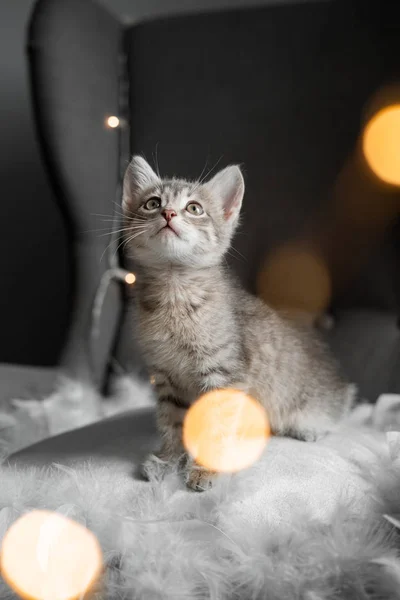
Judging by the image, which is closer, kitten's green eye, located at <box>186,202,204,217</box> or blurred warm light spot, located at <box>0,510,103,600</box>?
blurred warm light spot, located at <box>0,510,103,600</box>

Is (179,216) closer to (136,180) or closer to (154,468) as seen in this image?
(136,180)

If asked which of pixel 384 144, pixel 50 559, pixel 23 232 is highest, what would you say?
pixel 384 144

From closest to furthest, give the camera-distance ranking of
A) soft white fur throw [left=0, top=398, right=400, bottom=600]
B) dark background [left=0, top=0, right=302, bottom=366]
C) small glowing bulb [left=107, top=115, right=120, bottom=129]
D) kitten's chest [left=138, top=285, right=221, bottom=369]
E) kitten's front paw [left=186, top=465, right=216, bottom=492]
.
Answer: soft white fur throw [left=0, top=398, right=400, bottom=600]
kitten's front paw [left=186, top=465, right=216, bottom=492]
kitten's chest [left=138, top=285, right=221, bottom=369]
small glowing bulb [left=107, top=115, right=120, bottom=129]
dark background [left=0, top=0, right=302, bottom=366]

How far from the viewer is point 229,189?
882 millimetres

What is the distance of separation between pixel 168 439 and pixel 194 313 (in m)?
0.19

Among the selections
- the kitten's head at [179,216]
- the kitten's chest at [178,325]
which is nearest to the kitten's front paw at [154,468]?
the kitten's chest at [178,325]

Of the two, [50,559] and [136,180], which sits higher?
[136,180]

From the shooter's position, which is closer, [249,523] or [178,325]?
[249,523]

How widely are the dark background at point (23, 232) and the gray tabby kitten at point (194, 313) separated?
110 centimetres

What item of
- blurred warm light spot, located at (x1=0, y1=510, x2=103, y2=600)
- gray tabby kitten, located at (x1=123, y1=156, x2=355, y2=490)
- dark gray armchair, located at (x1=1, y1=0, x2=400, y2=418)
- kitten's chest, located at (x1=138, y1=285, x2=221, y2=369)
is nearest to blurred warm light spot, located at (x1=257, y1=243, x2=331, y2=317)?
dark gray armchair, located at (x1=1, y1=0, x2=400, y2=418)

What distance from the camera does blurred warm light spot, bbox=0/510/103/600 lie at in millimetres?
577

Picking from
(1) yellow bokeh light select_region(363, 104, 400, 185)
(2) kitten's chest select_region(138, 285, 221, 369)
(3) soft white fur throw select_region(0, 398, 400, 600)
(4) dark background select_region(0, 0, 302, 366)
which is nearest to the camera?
(3) soft white fur throw select_region(0, 398, 400, 600)

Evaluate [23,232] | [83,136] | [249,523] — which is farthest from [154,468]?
[23,232]

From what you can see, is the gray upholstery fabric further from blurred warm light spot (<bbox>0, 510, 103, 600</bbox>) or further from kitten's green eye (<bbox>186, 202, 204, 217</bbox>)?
kitten's green eye (<bbox>186, 202, 204, 217</bbox>)
